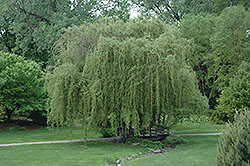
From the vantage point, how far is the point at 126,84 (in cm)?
1252

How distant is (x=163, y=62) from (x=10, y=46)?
66.7ft

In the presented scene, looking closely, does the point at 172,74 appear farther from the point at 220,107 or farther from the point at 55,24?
the point at 55,24

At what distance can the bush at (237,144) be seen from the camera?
222 inches

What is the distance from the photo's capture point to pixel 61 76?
13.1 m

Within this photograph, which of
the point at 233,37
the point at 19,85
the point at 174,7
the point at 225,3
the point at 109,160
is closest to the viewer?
the point at 109,160

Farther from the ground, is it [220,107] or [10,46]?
[10,46]

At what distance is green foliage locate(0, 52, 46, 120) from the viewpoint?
64.8 feet

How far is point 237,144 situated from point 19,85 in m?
17.5

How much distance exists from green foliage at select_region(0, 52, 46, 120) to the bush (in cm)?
1647

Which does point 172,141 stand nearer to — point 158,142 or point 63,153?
point 158,142

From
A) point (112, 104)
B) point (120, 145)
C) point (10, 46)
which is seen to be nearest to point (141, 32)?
point (112, 104)

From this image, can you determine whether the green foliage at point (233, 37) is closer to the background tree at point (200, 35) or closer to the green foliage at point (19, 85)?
the background tree at point (200, 35)

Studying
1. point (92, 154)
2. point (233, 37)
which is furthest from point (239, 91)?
point (92, 154)

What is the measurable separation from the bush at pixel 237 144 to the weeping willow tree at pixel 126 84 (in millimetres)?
6171
